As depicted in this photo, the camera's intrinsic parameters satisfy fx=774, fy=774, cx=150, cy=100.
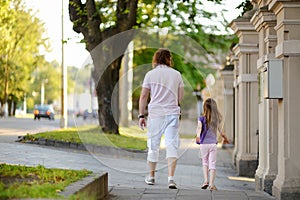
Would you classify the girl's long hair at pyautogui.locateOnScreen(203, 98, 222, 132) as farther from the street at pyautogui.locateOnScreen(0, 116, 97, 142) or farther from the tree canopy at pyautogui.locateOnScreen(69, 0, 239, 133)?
the tree canopy at pyautogui.locateOnScreen(69, 0, 239, 133)

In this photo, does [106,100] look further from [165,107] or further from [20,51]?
[20,51]

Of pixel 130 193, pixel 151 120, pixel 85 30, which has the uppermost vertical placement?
pixel 85 30

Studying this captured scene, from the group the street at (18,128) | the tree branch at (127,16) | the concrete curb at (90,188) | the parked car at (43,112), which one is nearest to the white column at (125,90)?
the street at (18,128)

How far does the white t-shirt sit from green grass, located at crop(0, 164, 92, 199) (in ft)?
6.53

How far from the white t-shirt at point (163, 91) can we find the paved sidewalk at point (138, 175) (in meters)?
1.10

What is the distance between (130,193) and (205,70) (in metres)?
36.4

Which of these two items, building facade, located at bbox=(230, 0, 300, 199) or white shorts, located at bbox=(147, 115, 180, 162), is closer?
building facade, located at bbox=(230, 0, 300, 199)

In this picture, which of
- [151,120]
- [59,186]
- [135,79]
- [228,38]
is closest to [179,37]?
[228,38]

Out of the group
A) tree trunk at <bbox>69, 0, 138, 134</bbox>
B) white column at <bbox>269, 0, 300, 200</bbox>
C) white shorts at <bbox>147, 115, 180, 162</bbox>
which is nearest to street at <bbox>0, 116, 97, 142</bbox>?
tree trunk at <bbox>69, 0, 138, 134</bbox>

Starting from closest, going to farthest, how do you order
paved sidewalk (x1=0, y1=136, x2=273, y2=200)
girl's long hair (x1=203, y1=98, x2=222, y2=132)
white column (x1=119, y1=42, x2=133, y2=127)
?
paved sidewalk (x1=0, y1=136, x2=273, y2=200) < girl's long hair (x1=203, y1=98, x2=222, y2=132) < white column (x1=119, y1=42, x2=133, y2=127)

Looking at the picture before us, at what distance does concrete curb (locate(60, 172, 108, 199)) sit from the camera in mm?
7551

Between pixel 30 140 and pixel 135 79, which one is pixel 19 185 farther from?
pixel 135 79

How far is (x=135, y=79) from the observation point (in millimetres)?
59406

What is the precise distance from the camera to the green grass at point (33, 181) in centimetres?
691
